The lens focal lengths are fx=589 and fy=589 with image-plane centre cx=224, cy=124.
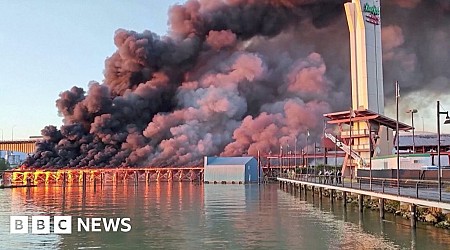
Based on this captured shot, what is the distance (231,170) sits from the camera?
107 metres

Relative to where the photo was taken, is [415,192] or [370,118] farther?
[370,118]

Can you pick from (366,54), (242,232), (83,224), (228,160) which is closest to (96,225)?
(83,224)

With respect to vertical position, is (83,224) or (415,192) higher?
(415,192)

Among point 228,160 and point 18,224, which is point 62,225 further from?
point 228,160

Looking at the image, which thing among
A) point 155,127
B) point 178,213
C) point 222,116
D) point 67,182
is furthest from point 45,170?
point 178,213

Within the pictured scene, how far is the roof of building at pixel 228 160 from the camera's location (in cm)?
10675

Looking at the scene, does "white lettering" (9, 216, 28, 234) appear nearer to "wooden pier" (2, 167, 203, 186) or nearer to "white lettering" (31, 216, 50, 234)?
"white lettering" (31, 216, 50, 234)

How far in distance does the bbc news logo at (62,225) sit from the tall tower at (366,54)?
5721 cm

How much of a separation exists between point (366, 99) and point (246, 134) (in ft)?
115

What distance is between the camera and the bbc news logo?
33031 millimetres

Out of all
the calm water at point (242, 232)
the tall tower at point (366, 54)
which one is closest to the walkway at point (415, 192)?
the calm water at point (242, 232)

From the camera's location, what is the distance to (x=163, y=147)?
119 metres

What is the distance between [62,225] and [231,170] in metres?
72.1

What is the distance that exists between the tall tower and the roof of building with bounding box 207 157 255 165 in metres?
25.7
